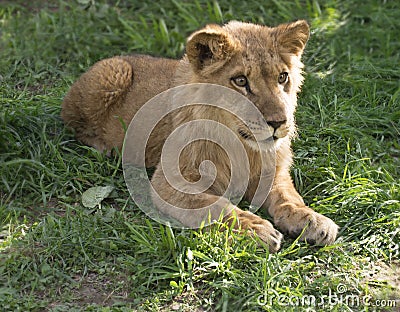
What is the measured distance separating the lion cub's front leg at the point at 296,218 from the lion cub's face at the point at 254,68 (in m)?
0.45

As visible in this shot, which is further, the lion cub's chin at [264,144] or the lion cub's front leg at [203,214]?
the lion cub's chin at [264,144]

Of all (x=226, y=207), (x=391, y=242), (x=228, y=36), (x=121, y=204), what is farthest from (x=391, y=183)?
(x=121, y=204)

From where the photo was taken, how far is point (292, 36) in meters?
5.02

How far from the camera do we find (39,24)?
778 cm

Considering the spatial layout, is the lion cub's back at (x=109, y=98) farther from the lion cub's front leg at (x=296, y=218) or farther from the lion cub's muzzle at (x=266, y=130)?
the lion cub's front leg at (x=296, y=218)

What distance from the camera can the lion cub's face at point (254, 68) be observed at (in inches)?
185

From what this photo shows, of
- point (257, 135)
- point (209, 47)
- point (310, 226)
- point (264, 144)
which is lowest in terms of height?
point (310, 226)

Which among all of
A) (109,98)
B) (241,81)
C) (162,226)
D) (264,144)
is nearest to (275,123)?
(264,144)

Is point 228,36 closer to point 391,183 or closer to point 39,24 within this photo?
point 391,183

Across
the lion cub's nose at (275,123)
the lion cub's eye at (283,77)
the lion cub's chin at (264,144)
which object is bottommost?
the lion cub's chin at (264,144)

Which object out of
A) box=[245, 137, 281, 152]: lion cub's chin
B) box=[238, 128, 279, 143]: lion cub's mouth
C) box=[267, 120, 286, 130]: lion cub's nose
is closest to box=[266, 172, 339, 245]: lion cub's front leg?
box=[245, 137, 281, 152]: lion cub's chin

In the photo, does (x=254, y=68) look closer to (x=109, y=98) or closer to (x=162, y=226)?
(x=162, y=226)

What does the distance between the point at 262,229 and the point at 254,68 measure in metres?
1.07

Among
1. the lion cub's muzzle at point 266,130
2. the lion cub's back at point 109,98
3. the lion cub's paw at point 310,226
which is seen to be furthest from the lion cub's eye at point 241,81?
the lion cub's back at point 109,98
